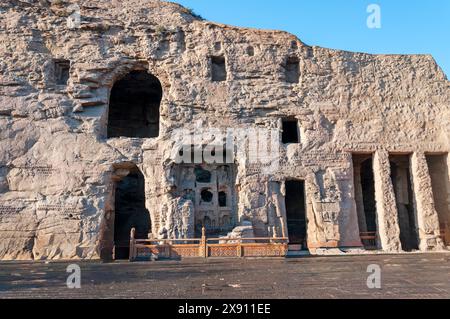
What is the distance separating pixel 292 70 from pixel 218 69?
279 cm

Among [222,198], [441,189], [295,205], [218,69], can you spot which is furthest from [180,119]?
[441,189]

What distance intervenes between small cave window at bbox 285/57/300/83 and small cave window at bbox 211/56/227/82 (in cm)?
236

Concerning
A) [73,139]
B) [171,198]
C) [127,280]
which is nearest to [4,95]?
[73,139]

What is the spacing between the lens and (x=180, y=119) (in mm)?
13578

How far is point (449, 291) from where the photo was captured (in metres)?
5.22

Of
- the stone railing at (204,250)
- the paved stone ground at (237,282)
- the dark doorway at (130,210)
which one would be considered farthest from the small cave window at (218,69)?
the paved stone ground at (237,282)

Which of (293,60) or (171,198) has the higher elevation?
(293,60)

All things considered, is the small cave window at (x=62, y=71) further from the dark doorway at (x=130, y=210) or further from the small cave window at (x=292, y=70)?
the small cave window at (x=292, y=70)

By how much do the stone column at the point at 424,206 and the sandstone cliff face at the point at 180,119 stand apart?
0.12 ft

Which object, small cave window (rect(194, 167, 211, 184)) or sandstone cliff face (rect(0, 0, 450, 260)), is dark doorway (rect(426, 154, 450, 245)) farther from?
small cave window (rect(194, 167, 211, 184))

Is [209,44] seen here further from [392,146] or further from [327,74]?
[392,146]

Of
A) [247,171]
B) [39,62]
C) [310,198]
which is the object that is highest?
[39,62]

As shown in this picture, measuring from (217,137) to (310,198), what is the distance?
374 cm

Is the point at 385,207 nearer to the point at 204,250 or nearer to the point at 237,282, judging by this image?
the point at 204,250
